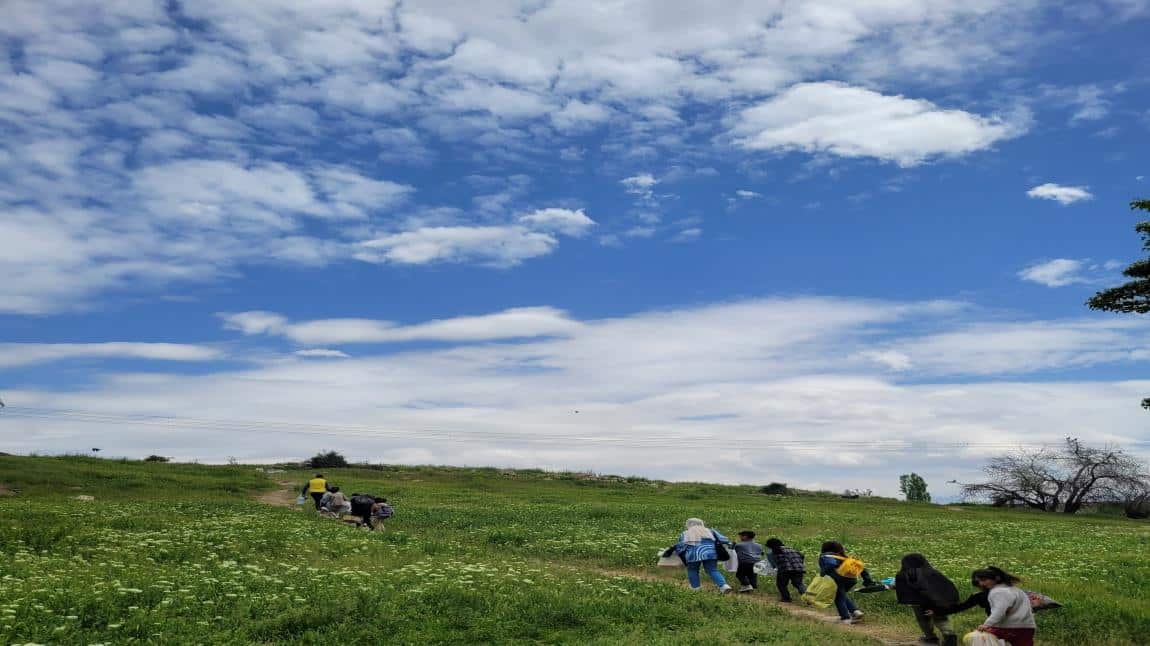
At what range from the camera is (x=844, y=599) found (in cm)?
1981

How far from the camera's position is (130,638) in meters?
13.8

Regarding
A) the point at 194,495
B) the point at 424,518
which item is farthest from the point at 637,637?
the point at 194,495

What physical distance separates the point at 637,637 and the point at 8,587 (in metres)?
12.6

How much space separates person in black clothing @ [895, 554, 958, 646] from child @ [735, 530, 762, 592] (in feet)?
24.3

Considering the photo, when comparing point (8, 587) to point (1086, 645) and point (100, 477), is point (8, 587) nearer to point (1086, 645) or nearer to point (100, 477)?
point (1086, 645)

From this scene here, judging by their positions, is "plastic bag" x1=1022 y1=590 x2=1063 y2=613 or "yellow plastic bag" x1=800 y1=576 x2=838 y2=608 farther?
"yellow plastic bag" x1=800 y1=576 x2=838 y2=608

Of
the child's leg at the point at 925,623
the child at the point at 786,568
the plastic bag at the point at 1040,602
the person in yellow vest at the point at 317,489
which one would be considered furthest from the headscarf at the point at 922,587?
the person in yellow vest at the point at 317,489

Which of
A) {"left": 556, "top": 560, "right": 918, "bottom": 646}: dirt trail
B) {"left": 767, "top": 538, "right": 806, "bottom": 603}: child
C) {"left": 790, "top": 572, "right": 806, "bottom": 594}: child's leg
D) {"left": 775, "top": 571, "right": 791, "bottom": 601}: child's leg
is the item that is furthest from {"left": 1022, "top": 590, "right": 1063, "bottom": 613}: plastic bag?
{"left": 775, "top": 571, "right": 791, "bottom": 601}: child's leg

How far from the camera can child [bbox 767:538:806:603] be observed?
22.2 meters

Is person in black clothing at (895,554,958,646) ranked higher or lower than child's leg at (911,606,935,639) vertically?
higher

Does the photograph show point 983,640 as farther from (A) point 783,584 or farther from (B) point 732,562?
(B) point 732,562

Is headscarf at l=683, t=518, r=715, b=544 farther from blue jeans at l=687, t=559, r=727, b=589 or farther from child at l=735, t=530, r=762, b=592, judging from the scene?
child at l=735, t=530, r=762, b=592

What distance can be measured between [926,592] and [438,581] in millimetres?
10790

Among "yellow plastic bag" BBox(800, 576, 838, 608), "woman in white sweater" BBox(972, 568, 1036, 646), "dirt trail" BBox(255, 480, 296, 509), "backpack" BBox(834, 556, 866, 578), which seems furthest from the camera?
"dirt trail" BBox(255, 480, 296, 509)
